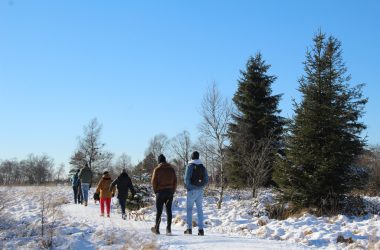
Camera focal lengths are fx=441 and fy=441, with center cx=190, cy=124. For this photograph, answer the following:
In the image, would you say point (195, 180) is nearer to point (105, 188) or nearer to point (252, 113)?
point (105, 188)

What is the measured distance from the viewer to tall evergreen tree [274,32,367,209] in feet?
57.6

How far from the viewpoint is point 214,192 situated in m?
25.2

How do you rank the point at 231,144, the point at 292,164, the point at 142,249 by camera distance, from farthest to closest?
the point at 231,144, the point at 292,164, the point at 142,249

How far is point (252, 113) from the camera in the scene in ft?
100

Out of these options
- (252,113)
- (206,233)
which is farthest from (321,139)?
(252,113)

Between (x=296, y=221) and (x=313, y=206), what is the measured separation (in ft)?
12.0

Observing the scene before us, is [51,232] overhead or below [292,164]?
below

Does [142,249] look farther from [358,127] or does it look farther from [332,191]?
[358,127]

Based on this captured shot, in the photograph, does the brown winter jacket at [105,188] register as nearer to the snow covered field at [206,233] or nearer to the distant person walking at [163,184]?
the snow covered field at [206,233]

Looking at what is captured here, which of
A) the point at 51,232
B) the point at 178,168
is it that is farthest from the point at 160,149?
the point at 51,232

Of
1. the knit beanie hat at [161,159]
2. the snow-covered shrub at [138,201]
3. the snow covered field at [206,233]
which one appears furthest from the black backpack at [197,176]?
the snow-covered shrub at [138,201]

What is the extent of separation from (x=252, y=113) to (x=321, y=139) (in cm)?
1262

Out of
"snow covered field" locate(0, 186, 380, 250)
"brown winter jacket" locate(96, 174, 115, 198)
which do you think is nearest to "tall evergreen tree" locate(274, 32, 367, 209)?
"snow covered field" locate(0, 186, 380, 250)

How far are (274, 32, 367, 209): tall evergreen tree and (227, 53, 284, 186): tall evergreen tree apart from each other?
33.3 feet
